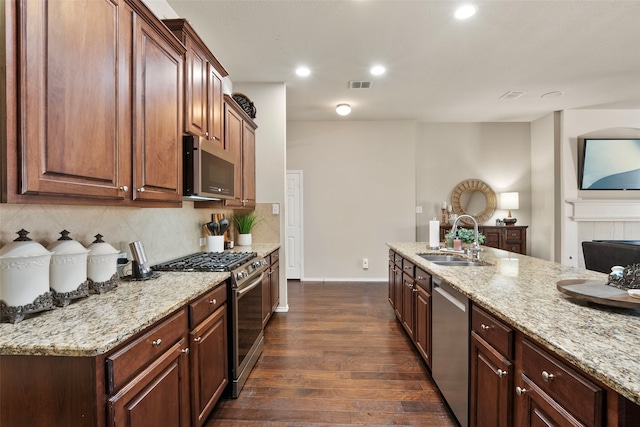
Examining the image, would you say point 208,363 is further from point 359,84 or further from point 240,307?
point 359,84

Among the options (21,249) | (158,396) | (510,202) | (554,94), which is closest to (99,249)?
(21,249)

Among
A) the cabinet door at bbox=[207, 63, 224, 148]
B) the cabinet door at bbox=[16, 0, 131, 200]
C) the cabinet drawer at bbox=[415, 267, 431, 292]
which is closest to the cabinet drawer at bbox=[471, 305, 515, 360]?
the cabinet drawer at bbox=[415, 267, 431, 292]

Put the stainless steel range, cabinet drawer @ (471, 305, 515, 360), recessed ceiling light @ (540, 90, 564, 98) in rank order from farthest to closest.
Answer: recessed ceiling light @ (540, 90, 564, 98)
the stainless steel range
cabinet drawer @ (471, 305, 515, 360)

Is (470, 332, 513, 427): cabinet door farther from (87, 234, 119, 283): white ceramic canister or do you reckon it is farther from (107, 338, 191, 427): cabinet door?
(87, 234, 119, 283): white ceramic canister

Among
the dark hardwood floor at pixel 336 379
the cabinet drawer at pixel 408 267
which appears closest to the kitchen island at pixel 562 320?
the cabinet drawer at pixel 408 267

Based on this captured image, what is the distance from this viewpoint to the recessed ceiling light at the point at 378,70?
3.40m

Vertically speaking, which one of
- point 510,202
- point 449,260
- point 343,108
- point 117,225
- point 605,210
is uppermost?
point 343,108

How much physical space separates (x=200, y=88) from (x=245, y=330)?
1.78 metres

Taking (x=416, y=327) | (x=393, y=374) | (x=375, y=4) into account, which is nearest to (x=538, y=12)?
(x=375, y=4)

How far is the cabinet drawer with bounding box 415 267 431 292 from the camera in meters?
2.20

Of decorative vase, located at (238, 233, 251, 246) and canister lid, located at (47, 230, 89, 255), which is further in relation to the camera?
decorative vase, located at (238, 233, 251, 246)

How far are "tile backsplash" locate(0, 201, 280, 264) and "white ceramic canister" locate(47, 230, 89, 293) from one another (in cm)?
13

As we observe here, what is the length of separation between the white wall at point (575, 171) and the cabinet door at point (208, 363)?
214 inches

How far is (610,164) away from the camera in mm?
4910
